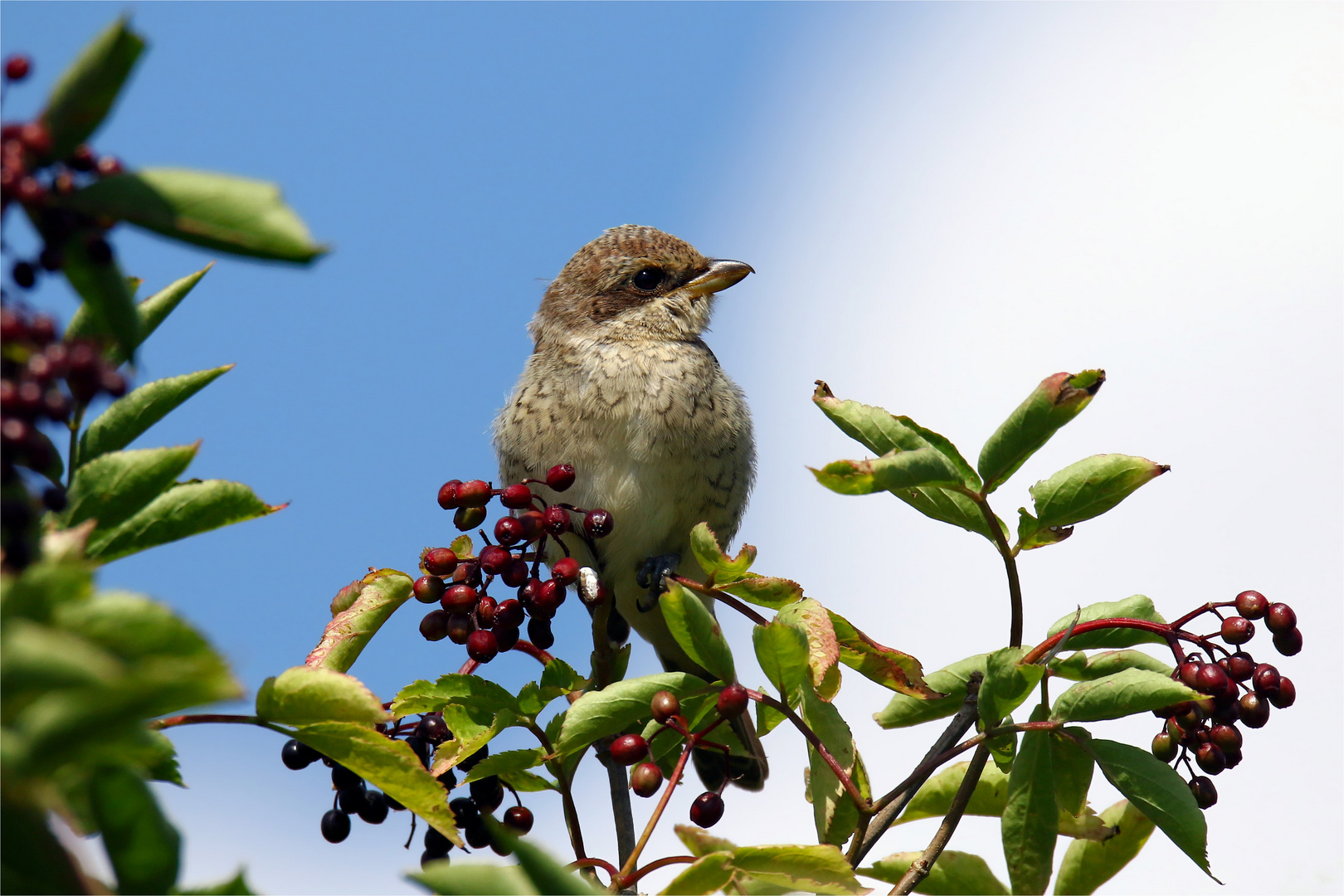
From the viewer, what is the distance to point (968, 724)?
101 inches

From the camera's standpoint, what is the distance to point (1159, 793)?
2395 millimetres

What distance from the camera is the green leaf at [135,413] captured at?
1.94m

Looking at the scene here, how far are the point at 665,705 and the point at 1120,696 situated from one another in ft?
2.87

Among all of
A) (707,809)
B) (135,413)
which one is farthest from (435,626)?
(135,413)

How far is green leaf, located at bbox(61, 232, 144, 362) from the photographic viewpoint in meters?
1.36

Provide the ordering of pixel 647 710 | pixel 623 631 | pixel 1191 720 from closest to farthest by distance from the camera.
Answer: pixel 647 710, pixel 1191 720, pixel 623 631

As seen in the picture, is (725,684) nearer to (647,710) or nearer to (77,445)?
(647,710)

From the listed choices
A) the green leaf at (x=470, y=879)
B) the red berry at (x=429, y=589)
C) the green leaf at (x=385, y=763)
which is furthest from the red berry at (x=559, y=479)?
the green leaf at (x=470, y=879)

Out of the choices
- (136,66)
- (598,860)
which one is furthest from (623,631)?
(136,66)

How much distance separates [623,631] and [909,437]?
2628 millimetres

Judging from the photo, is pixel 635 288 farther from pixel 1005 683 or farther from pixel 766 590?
pixel 1005 683

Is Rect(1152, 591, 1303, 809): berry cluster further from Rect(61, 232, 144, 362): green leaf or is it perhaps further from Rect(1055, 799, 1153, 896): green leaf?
Rect(61, 232, 144, 362): green leaf

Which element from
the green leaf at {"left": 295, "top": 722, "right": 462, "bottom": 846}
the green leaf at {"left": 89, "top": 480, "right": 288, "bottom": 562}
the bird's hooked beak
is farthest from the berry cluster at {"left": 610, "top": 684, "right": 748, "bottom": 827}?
the bird's hooked beak

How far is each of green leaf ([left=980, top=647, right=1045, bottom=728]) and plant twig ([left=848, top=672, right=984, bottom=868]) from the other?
5 centimetres
